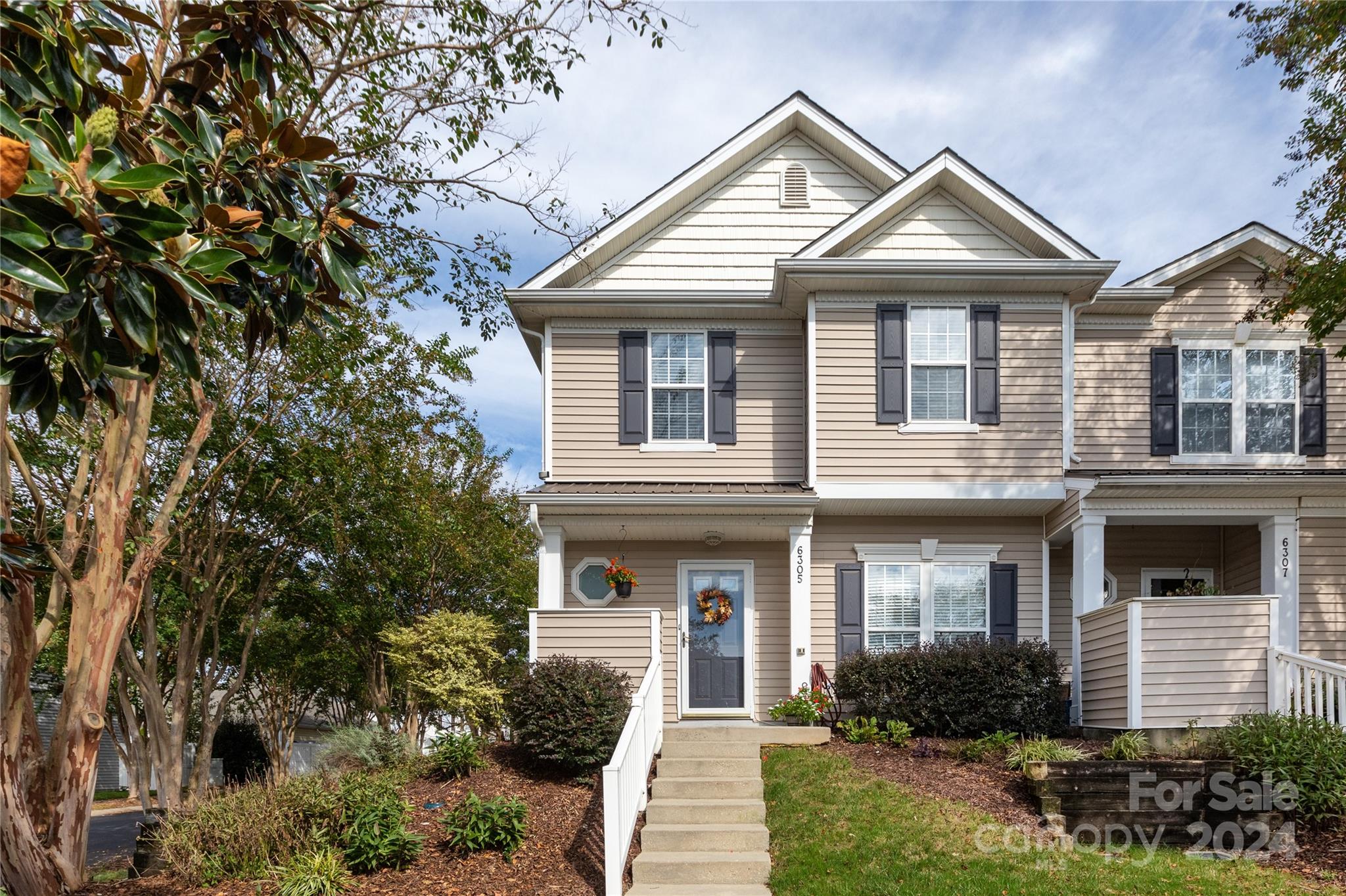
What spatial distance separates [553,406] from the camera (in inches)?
522

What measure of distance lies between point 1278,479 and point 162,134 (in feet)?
Answer: 40.0

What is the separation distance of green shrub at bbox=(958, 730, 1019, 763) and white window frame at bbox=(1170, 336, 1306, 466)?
543cm

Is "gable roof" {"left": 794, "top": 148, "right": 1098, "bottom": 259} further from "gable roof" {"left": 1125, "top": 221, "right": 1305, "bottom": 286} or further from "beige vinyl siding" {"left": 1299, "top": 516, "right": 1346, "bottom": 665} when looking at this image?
"beige vinyl siding" {"left": 1299, "top": 516, "right": 1346, "bottom": 665}

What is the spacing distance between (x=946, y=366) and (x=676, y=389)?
3630 mm

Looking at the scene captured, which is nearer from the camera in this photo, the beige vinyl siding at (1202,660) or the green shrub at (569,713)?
the green shrub at (569,713)

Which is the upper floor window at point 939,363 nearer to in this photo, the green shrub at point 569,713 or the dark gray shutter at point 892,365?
the dark gray shutter at point 892,365

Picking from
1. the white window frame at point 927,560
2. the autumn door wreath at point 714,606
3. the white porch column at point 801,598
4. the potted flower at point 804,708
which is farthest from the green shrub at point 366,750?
the white window frame at point 927,560

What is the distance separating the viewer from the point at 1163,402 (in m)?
13.3

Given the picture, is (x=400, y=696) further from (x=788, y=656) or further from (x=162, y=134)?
(x=162, y=134)

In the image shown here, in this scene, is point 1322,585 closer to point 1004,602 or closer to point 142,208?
point 1004,602

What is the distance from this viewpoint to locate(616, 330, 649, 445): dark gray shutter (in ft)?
43.1

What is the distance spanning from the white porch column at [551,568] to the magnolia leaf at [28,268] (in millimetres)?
9474

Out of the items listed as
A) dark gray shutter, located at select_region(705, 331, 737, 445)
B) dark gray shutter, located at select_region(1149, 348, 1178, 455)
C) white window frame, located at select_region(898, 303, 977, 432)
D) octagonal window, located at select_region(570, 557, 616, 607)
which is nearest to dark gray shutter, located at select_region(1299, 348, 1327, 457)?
dark gray shutter, located at select_region(1149, 348, 1178, 455)

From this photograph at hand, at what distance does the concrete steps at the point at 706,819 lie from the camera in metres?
7.85
